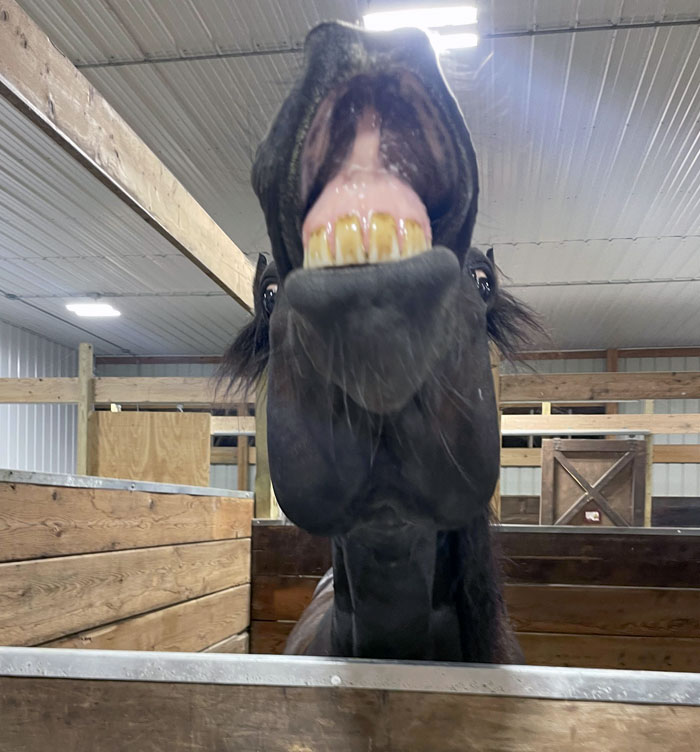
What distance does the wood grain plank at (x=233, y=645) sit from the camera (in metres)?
2.48

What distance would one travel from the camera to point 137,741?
Answer: 0.75m

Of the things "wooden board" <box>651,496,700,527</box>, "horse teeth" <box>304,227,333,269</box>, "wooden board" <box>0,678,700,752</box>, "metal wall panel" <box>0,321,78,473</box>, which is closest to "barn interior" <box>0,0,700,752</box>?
"wooden board" <box>0,678,700,752</box>

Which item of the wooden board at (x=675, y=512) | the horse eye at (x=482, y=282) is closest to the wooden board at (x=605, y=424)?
the wooden board at (x=675, y=512)

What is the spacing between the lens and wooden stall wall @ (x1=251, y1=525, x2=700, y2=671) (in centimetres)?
241

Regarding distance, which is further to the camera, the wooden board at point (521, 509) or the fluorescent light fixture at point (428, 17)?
the wooden board at point (521, 509)

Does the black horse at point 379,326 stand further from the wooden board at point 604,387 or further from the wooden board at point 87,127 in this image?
the wooden board at point 604,387

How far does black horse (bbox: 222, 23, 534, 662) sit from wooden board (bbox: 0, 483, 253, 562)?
36.1 inches

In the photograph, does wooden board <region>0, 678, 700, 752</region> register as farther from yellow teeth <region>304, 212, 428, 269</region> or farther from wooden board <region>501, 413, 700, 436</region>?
wooden board <region>501, 413, 700, 436</region>

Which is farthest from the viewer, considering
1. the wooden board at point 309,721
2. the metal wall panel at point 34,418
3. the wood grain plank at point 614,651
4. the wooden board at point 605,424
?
the metal wall panel at point 34,418

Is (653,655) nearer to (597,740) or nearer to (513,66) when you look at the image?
(597,740)

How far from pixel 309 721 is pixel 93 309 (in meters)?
6.56

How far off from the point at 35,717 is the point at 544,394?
4.20m

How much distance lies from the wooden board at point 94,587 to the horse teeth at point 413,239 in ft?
4.23

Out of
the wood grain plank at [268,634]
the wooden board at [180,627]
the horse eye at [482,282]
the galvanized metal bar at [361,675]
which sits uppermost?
the horse eye at [482,282]
